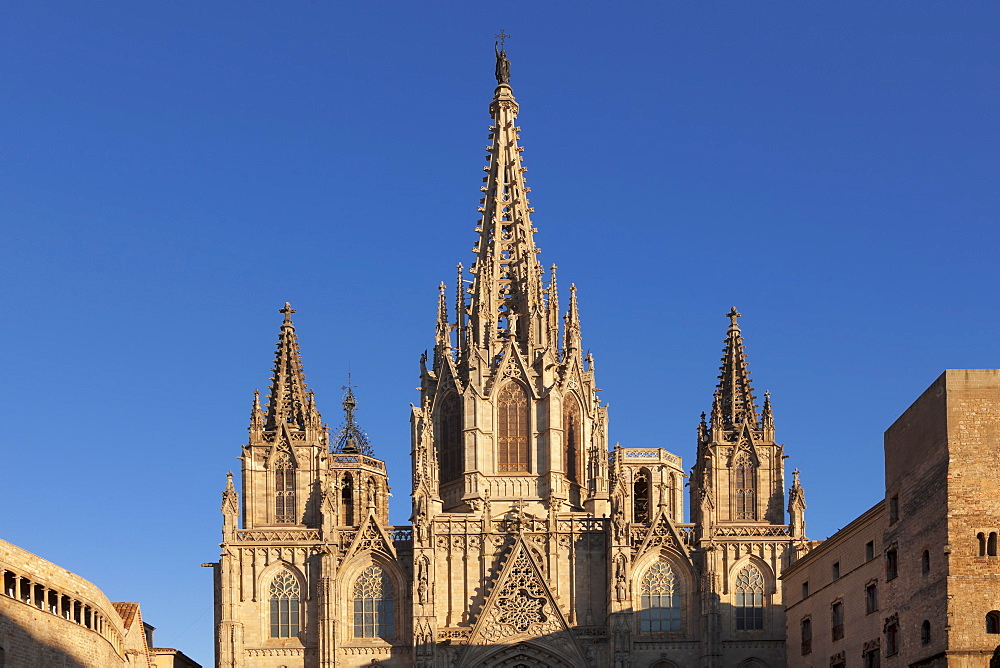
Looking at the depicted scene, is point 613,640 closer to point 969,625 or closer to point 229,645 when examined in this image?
point 229,645

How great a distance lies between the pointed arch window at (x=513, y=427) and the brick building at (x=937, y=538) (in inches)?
1020

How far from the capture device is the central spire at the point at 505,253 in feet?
313

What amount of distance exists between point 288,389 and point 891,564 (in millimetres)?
39509

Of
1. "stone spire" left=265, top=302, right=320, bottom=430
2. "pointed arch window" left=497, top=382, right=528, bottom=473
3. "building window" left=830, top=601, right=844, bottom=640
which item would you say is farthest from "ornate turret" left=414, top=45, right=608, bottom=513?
"building window" left=830, top=601, right=844, bottom=640

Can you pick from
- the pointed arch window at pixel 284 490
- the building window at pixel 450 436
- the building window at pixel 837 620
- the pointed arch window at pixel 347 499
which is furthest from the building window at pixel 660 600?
the pointed arch window at pixel 284 490

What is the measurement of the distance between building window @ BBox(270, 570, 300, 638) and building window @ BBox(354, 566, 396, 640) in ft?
10.5

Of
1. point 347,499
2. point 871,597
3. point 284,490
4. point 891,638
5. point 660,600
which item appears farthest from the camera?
point 347,499

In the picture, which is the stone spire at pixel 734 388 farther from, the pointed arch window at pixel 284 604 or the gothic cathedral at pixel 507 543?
the pointed arch window at pixel 284 604

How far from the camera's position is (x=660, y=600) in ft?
287

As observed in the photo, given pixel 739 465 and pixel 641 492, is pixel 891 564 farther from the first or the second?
pixel 641 492

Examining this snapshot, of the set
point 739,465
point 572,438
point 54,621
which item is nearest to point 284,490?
point 572,438

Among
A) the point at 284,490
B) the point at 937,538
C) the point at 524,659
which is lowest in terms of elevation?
the point at 524,659

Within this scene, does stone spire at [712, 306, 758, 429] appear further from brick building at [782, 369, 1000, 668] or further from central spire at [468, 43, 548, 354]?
brick building at [782, 369, 1000, 668]

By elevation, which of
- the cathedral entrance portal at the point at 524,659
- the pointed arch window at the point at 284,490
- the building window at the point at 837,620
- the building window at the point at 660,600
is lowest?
the cathedral entrance portal at the point at 524,659
